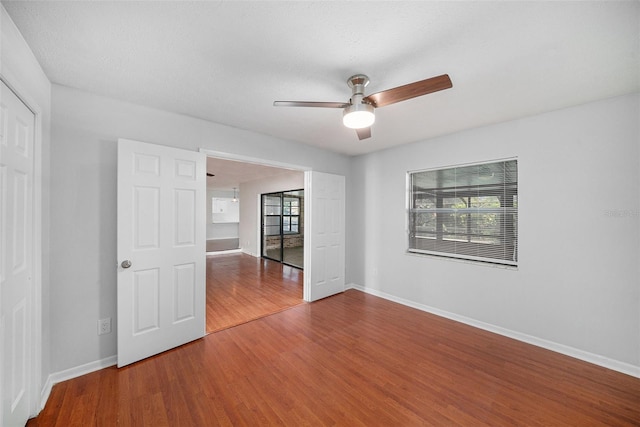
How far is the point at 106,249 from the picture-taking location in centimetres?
217

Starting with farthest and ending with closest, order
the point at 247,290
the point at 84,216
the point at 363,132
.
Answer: the point at 247,290 → the point at 363,132 → the point at 84,216

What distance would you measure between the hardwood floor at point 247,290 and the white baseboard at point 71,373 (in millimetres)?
901

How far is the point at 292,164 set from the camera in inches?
139

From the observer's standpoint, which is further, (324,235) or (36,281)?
(324,235)

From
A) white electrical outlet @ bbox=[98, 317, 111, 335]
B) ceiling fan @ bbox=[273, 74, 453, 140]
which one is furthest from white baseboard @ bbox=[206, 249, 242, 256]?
ceiling fan @ bbox=[273, 74, 453, 140]

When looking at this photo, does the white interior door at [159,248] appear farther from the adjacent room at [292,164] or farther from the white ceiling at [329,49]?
the white ceiling at [329,49]

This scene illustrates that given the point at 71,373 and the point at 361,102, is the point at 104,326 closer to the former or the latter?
the point at 71,373

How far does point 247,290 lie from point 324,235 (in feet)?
5.64

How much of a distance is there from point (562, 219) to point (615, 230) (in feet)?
1.16

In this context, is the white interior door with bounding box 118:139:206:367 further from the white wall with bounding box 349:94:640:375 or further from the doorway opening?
the doorway opening

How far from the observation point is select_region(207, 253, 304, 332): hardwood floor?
128 inches

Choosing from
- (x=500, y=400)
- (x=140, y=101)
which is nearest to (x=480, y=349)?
(x=500, y=400)

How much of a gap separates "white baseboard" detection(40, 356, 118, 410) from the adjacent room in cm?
1

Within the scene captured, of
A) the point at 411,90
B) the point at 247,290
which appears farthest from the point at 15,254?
the point at 247,290
